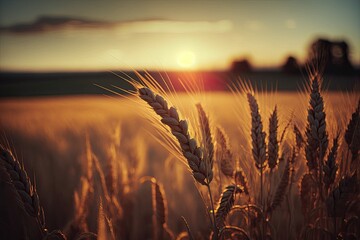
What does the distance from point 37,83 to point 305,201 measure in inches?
2035

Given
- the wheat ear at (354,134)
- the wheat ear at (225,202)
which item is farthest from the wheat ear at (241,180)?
the wheat ear at (354,134)

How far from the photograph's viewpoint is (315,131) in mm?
1284

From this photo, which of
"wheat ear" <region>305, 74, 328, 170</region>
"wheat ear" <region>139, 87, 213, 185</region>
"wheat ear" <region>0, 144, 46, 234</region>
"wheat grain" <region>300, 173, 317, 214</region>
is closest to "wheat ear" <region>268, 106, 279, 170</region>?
"wheat ear" <region>305, 74, 328, 170</region>

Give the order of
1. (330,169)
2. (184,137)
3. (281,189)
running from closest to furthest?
(184,137)
(330,169)
(281,189)

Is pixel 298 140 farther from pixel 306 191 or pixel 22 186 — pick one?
pixel 22 186

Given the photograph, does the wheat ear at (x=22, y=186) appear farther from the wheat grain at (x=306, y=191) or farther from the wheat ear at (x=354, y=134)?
the wheat ear at (x=354, y=134)

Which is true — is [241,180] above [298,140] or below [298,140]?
below

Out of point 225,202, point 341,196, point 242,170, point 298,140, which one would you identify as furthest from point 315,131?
point 225,202

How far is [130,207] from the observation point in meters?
2.12

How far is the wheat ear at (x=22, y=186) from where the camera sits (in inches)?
44.6

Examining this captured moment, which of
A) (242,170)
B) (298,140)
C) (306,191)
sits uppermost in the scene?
(298,140)

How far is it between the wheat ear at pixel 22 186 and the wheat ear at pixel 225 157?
769 mm

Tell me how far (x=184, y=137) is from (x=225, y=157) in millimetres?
393

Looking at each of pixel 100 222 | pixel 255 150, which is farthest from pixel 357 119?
pixel 100 222
